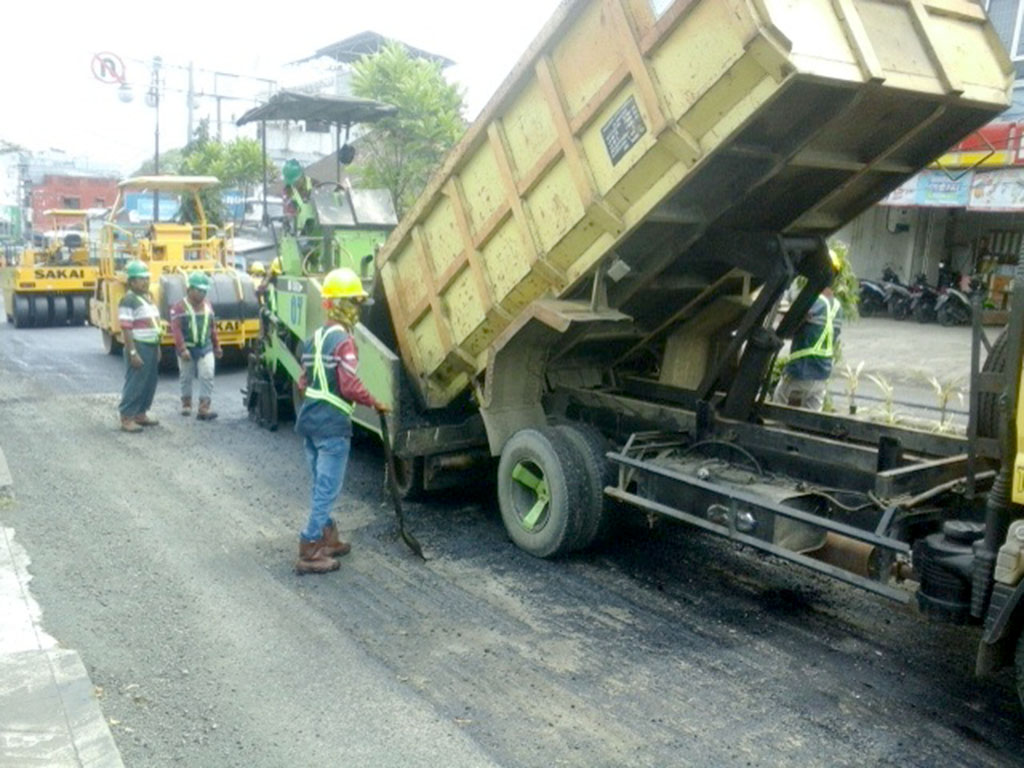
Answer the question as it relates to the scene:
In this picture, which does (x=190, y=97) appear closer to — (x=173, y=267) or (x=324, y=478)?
(x=173, y=267)

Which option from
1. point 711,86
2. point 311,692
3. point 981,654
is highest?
point 711,86

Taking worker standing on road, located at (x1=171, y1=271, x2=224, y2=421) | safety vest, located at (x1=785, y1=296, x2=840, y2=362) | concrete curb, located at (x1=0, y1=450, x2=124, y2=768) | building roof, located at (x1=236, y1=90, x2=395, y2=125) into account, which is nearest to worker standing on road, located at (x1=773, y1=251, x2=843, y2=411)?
safety vest, located at (x1=785, y1=296, x2=840, y2=362)

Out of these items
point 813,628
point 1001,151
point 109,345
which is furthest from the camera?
point 1001,151

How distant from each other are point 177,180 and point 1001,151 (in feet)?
42.2

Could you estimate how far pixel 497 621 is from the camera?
5.11m

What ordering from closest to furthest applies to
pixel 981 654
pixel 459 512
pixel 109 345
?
pixel 981 654, pixel 459 512, pixel 109 345

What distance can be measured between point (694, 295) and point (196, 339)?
5.95m

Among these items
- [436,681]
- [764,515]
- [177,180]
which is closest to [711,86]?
[764,515]

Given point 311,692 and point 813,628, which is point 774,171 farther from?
point 311,692

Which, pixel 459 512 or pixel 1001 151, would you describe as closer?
pixel 459 512

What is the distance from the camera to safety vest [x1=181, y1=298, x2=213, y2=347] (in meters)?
10.3

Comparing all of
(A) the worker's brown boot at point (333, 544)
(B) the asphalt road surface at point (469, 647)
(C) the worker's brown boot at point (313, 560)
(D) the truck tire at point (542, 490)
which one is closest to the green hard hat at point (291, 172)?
(B) the asphalt road surface at point (469, 647)

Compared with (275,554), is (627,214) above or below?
above

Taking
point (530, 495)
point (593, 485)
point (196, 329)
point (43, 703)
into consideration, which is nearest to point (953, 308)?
point (196, 329)
